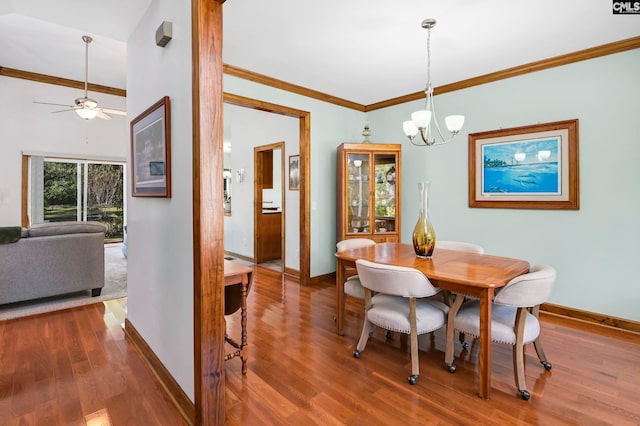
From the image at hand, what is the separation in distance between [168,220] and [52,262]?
2550 millimetres

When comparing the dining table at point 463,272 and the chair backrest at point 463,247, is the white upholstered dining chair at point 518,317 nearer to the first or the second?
the dining table at point 463,272

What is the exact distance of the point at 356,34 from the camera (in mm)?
2920

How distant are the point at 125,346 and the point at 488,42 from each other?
13.8 ft

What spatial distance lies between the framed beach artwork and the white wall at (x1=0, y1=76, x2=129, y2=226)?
5963 mm

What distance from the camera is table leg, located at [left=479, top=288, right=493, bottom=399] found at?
1972 mm

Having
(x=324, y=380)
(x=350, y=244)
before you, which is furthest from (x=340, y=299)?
(x=324, y=380)

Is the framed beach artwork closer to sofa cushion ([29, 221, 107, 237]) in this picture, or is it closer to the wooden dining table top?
the wooden dining table top

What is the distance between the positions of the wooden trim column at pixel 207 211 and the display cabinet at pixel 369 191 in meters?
2.97

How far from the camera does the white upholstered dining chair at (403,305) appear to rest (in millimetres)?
2125

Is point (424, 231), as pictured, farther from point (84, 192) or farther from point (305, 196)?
point (84, 192)

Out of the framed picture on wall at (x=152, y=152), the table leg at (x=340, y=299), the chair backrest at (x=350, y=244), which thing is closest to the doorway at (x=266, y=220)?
the chair backrest at (x=350, y=244)

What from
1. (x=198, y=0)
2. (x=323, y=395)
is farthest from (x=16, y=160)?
(x=323, y=395)

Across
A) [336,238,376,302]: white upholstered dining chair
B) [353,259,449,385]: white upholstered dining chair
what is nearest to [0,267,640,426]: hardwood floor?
[353,259,449,385]: white upholstered dining chair

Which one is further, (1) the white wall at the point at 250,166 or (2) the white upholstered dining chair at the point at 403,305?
(1) the white wall at the point at 250,166
